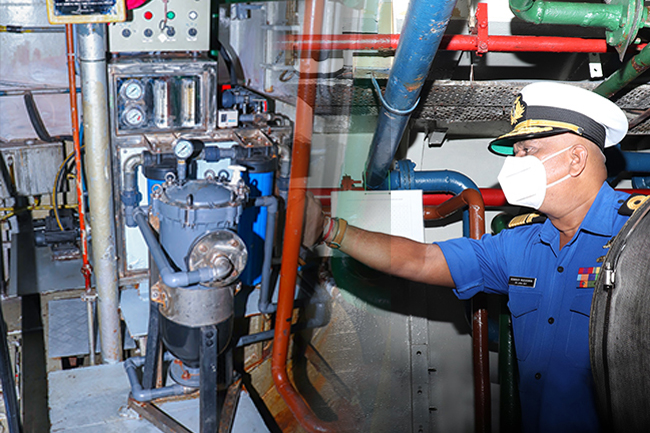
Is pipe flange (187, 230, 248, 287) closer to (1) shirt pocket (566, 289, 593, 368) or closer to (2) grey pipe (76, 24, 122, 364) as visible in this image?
(2) grey pipe (76, 24, 122, 364)

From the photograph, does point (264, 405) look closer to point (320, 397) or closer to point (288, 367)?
point (288, 367)

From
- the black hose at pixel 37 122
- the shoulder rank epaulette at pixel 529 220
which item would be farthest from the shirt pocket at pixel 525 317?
the black hose at pixel 37 122

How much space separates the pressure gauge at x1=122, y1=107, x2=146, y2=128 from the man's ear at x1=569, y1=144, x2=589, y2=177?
2216mm

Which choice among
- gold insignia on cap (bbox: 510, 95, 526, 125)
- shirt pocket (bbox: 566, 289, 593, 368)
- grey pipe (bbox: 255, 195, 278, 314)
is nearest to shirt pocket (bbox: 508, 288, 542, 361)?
shirt pocket (bbox: 566, 289, 593, 368)

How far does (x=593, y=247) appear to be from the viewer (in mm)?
1603

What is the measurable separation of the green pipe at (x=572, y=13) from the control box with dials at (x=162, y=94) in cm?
169

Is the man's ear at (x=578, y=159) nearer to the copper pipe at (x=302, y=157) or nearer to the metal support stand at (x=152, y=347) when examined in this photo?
the copper pipe at (x=302, y=157)

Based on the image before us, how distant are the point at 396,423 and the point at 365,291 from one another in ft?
1.34

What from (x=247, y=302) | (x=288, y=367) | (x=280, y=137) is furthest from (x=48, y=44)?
(x=288, y=367)

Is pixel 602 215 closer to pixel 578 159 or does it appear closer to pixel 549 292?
pixel 578 159

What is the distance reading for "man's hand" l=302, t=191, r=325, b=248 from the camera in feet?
2.33

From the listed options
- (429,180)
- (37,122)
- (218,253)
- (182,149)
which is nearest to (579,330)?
(218,253)

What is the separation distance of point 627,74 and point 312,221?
217 cm

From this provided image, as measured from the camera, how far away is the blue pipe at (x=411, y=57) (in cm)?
152
